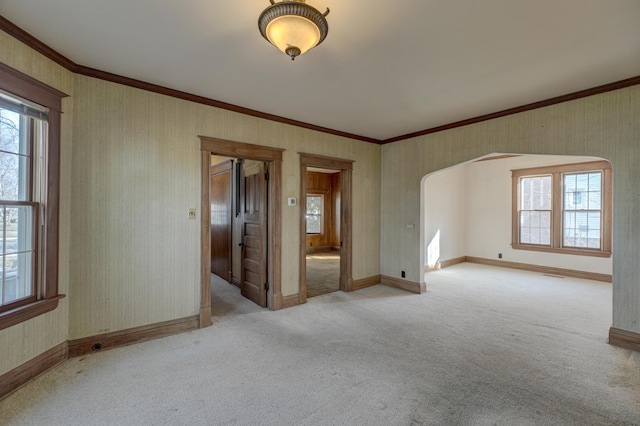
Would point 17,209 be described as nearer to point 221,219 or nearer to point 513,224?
point 221,219

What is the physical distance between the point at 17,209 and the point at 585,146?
5672mm

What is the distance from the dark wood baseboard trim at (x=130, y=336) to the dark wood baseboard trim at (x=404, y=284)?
3.40 metres

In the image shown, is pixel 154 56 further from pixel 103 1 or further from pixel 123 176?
pixel 123 176

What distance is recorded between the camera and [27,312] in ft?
7.42

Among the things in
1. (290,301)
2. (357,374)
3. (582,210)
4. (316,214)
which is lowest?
(357,374)

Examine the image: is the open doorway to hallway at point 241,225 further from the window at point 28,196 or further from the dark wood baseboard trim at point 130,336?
the window at point 28,196

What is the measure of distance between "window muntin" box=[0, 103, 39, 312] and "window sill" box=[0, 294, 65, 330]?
0.20 ft

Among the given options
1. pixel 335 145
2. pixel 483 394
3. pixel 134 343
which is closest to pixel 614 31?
pixel 483 394

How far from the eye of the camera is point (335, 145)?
486 cm

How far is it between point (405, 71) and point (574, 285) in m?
5.51

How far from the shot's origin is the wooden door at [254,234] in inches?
166

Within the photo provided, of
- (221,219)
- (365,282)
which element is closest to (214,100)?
(221,219)

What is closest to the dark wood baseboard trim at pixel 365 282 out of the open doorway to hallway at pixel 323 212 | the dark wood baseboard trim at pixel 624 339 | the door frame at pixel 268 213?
the door frame at pixel 268 213

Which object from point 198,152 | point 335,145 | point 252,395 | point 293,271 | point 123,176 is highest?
point 335,145
